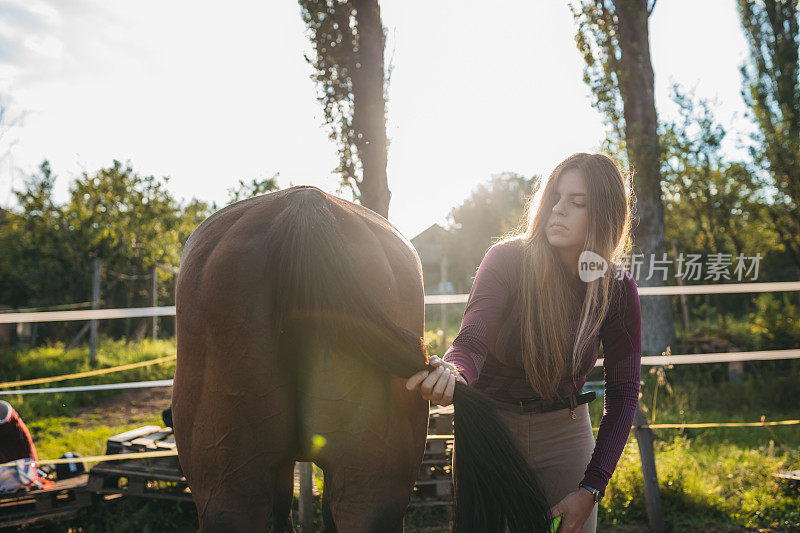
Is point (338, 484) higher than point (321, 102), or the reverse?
Result: point (321, 102)

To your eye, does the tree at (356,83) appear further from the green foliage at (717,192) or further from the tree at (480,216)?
the tree at (480,216)

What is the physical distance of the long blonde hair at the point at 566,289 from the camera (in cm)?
150

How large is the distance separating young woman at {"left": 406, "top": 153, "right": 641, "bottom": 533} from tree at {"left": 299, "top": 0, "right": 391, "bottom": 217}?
404 cm

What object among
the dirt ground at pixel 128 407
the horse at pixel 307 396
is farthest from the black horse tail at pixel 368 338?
the dirt ground at pixel 128 407

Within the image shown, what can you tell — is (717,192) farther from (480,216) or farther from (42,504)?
(480,216)

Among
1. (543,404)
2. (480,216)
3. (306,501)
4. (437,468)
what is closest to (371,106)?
(437,468)

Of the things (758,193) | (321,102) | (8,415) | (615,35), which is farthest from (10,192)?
(758,193)

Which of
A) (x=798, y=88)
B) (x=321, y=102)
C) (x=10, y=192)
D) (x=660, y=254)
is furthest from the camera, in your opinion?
(x=10, y=192)

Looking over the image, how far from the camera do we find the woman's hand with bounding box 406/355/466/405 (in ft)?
3.76

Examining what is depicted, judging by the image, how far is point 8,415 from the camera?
308cm

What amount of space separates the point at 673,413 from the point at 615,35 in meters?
5.01

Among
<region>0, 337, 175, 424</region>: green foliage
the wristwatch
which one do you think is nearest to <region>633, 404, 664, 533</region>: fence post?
the wristwatch

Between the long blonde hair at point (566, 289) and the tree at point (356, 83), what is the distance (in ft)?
13.3

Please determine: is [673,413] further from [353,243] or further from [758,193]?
[758,193]
